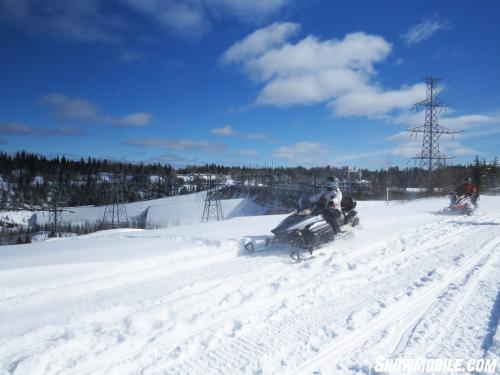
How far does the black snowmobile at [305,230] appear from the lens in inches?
265

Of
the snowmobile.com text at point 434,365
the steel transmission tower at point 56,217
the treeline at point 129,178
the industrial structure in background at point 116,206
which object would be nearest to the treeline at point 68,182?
the treeline at point 129,178

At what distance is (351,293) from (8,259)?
19.8 ft

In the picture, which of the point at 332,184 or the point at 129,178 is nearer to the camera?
the point at 332,184

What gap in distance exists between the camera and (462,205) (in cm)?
1336

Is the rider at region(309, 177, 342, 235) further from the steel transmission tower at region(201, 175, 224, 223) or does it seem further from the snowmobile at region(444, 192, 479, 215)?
the steel transmission tower at region(201, 175, 224, 223)

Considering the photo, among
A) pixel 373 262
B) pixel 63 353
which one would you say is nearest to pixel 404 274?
pixel 373 262

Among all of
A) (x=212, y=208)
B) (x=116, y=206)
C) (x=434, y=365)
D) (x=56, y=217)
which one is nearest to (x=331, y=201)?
(x=434, y=365)

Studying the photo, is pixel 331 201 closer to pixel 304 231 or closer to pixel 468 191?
pixel 304 231

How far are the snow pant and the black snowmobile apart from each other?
0.11 meters

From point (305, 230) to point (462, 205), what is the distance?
392 inches

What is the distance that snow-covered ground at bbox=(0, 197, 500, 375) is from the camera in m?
2.91

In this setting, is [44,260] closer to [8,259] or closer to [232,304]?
[8,259]

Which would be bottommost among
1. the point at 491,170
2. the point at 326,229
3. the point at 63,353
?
the point at 63,353

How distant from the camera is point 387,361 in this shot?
277 cm
